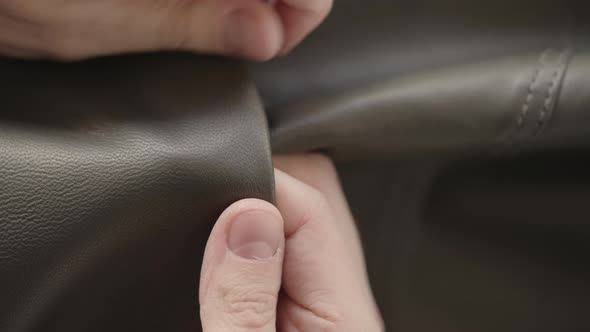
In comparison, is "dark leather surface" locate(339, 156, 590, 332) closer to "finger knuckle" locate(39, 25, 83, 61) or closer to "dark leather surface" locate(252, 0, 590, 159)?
"dark leather surface" locate(252, 0, 590, 159)

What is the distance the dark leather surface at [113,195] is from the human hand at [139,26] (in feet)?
0.11

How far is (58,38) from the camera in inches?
18.0

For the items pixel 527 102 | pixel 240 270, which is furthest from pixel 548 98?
pixel 240 270

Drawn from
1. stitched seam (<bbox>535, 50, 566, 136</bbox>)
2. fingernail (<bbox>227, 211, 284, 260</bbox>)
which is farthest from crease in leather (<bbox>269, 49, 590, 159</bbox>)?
fingernail (<bbox>227, 211, 284, 260</bbox>)

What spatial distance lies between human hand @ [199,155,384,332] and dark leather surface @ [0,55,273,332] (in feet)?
0.08

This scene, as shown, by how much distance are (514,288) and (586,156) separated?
136mm

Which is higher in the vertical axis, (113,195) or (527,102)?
(527,102)

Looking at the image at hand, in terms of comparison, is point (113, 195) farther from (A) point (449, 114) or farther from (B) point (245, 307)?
(A) point (449, 114)

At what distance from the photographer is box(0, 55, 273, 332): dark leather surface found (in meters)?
0.39

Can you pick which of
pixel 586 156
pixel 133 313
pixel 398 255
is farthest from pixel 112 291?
pixel 586 156

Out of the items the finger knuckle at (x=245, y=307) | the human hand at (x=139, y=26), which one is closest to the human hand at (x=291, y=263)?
the finger knuckle at (x=245, y=307)

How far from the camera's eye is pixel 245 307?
1.27 feet

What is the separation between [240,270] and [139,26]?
7.6 inches

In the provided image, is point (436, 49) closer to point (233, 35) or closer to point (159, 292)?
point (233, 35)
